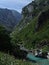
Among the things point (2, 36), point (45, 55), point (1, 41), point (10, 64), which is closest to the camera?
point (10, 64)

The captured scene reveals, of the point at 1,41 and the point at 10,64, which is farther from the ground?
the point at 1,41

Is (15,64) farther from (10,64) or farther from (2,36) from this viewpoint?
(2,36)

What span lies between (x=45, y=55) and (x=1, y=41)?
10457 cm

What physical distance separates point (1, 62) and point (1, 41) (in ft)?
242

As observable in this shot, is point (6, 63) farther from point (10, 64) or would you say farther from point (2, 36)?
point (2, 36)

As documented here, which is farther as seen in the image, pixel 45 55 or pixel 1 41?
pixel 45 55

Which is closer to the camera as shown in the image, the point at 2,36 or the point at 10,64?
the point at 10,64

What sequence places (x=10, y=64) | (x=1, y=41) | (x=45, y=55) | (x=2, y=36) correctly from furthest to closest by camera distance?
(x=45, y=55) → (x=2, y=36) → (x=1, y=41) → (x=10, y=64)

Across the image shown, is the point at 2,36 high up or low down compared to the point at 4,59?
up

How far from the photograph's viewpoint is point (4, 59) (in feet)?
43.1

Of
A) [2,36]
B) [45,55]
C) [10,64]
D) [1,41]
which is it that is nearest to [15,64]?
[10,64]

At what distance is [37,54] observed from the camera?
193 meters

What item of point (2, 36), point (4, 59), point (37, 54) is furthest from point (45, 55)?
point (4, 59)

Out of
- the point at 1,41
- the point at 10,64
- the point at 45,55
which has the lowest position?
the point at 10,64
